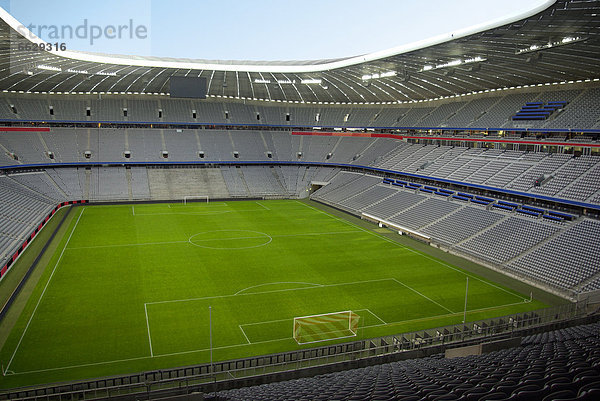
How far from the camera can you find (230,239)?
34406 millimetres

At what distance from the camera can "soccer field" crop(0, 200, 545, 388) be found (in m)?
17.1

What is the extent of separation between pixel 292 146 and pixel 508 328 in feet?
152

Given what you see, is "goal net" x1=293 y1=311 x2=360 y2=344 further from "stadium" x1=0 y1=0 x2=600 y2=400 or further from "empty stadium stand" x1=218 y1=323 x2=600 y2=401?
"empty stadium stand" x1=218 y1=323 x2=600 y2=401

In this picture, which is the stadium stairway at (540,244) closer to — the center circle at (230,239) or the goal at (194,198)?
the center circle at (230,239)

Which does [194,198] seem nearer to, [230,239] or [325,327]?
[230,239]

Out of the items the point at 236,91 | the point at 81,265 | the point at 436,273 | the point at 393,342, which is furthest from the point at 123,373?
the point at 236,91

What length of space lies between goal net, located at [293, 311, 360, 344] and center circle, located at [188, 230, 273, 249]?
13496mm

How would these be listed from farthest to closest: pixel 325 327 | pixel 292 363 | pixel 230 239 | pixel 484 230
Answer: pixel 230 239 < pixel 484 230 < pixel 325 327 < pixel 292 363

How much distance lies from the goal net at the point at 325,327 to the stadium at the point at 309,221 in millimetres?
96

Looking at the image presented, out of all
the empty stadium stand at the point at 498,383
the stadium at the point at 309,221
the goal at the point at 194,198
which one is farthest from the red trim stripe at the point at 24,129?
the empty stadium stand at the point at 498,383

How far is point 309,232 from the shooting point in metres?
37.2

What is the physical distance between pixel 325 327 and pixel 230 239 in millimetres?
16642

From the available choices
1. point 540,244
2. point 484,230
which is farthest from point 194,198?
point 540,244

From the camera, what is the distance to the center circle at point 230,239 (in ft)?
107
